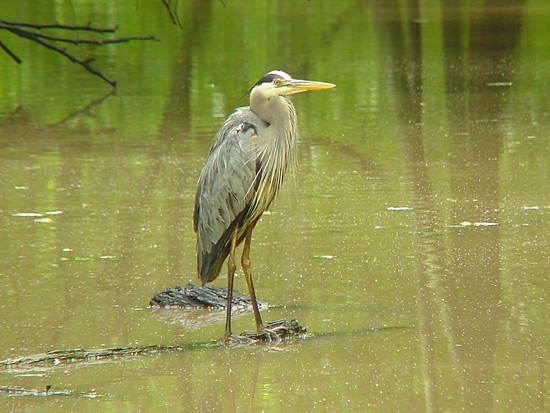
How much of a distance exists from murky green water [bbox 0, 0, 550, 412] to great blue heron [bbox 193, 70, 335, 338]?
0.55 m

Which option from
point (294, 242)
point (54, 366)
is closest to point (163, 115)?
point (294, 242)

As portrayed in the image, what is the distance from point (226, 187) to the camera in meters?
5.30

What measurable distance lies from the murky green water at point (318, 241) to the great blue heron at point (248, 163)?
21.6 inches

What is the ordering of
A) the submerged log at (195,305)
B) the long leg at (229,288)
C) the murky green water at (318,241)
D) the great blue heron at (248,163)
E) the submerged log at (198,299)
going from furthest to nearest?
the submerged log at (198,299), the submerged log at (195,305), the great blue heron at (248,163), the long leg at (229,288), the murky green water at (318,241)

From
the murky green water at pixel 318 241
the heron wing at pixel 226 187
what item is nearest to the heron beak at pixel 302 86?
the heron wing at pixel 226 187

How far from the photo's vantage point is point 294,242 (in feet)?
22.5

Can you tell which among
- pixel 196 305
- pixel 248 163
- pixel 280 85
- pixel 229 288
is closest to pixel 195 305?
pixel 196 305

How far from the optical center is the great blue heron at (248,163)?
5266 millimetres

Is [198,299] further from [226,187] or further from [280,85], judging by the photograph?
[280,85]

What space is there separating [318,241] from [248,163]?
1.70m

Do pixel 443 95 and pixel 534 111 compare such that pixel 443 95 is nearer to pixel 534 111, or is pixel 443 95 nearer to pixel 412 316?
pixel 534 111

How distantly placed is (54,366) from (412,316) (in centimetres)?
185

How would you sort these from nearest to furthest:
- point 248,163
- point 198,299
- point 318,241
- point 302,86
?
point 302,86 → point 248,163 → point 198,299 → point 318,241

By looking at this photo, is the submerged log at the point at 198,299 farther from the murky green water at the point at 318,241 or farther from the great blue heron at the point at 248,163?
the great blue heron at the point at 248,163
